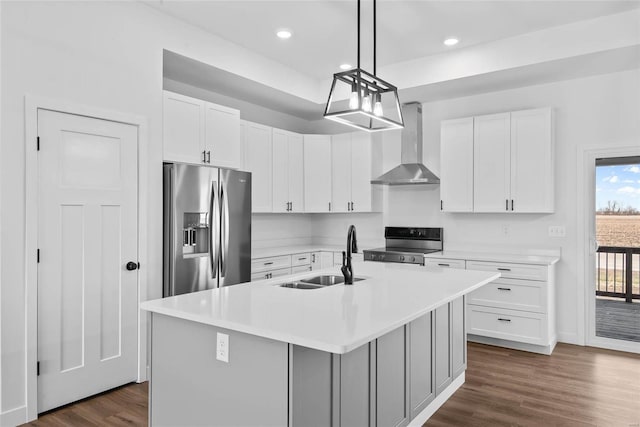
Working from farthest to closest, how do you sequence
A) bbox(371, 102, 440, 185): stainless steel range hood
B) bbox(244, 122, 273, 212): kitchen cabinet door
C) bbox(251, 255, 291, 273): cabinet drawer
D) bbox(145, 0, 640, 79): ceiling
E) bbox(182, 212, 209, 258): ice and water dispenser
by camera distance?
bbox(371, 102, 440, 185): stainless steel range hood, bbox(244, 122, 273, 212): kitchen cabinet door, bbox(251, 255, 291, 273): cabinet drawer, bbox(182, 212, 209, 258): ice and water dispenser, bbox(145, 0, 640, 79): ceiling

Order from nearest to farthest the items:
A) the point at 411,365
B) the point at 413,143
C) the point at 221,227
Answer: the point at 411,365 < the point at 221,227 < the point at 413,143

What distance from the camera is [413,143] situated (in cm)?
527

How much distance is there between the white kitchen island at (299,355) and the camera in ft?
5.70

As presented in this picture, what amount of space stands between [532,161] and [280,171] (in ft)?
9.10

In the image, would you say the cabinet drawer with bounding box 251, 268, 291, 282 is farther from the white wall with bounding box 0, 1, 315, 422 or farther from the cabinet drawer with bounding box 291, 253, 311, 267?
the white wall with bounding box 0, 1, 315, 422

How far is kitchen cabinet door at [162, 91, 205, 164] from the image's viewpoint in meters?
3.66

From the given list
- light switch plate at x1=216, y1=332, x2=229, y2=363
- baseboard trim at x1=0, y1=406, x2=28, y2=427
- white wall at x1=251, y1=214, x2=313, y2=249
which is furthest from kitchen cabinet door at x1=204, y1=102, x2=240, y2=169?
light switch plate at x1=216, y1=332, x2=229, y2=363

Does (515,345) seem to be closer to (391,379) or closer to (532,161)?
(532,161)

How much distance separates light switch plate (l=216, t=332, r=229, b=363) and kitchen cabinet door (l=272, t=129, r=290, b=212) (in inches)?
132

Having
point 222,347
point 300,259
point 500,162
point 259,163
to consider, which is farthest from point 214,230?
point 500,162

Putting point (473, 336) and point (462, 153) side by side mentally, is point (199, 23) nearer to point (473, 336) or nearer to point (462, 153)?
point (462, 153)

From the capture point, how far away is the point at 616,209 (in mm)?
4258

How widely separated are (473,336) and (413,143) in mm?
2292

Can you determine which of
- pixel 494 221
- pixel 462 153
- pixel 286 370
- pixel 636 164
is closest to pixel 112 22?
pixel 286 370
